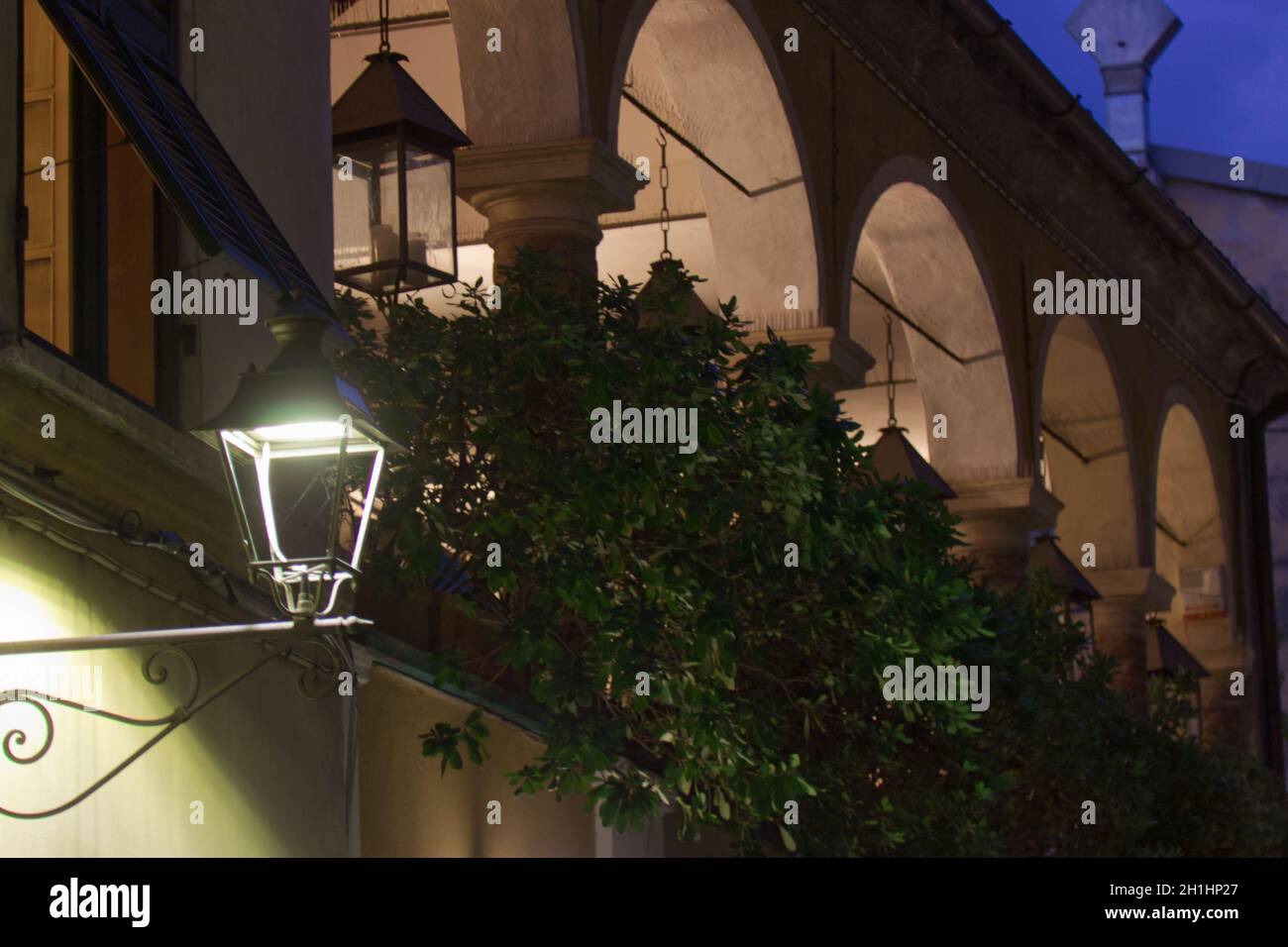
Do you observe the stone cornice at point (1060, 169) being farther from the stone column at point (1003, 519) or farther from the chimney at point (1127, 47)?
the chimney at point (1127, 47)

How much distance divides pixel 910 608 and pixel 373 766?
8.06 feet

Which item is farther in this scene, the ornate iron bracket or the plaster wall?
the plaster wall

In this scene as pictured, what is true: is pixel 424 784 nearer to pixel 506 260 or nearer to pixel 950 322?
pixel 506 260

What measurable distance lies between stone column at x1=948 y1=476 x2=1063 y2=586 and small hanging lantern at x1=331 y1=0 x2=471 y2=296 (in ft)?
28.0

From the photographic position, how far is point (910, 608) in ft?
24.0

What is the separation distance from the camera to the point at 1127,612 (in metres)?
19.6

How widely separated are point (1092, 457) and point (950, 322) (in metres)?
3.94

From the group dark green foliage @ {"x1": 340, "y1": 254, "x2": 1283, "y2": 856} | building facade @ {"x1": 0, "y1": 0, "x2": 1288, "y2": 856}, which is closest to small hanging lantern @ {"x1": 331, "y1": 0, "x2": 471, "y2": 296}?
dark green foliage @ {"x1": 340, "y1": 254, "x2": 1283, "y2": 856}

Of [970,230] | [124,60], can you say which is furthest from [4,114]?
[970,230]

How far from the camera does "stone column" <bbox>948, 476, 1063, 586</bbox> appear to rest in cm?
1605

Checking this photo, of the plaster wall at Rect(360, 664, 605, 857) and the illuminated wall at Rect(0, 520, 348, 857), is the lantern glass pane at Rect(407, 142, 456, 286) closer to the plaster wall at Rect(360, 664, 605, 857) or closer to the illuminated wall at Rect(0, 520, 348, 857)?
the plaster wall at Rect(360, 664, 605, 857)

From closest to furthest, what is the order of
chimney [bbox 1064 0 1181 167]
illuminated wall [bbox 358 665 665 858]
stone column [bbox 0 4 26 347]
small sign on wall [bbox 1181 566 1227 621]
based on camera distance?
stone column [bbox 0 4 26 347], illuminated wall [bbox 358 665 665 858], small sign on wall [bbox 1181 566 1227 621], chimney [bbox 1064 0 1181 167]

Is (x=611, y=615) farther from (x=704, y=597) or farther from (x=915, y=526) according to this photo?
(x=915, y=526)

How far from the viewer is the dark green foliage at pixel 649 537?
686 centimetres
